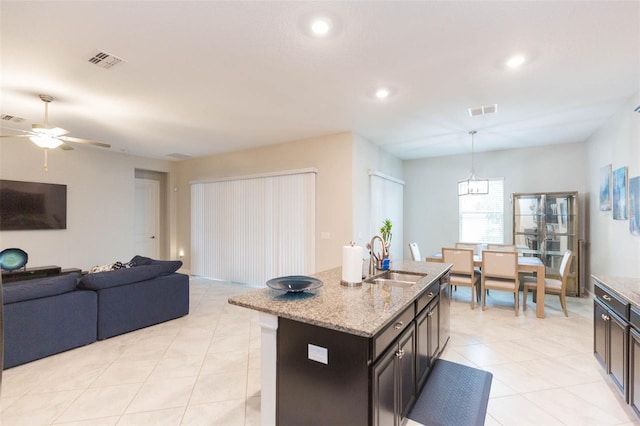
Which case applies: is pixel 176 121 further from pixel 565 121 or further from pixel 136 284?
pixel 565 121

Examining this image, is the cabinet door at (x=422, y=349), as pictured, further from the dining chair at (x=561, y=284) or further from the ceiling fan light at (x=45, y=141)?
the ceiling fan light at (x=45, y=141)

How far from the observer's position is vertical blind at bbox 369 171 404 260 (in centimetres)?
564

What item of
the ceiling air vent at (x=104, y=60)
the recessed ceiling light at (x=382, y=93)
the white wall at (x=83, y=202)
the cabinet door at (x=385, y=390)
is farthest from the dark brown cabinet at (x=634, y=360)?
the white wall at (x=83, y=202)

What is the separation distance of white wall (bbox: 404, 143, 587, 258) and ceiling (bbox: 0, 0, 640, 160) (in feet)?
3.52

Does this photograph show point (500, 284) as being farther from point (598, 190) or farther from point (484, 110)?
point (484, 110)

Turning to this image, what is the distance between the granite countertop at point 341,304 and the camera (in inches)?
68.2

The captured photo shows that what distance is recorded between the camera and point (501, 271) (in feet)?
14.9

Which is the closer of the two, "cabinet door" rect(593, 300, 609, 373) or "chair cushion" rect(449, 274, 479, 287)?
"cabinet door" rect(593, 300, 609, 373)

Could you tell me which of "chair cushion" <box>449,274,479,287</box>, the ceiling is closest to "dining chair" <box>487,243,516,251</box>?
"chair cushion" <box>449,274,479,287</box>

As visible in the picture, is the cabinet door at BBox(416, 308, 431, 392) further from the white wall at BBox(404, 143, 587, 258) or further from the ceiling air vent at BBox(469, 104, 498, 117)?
the white wall at BBox(404, 143, 587, 258)

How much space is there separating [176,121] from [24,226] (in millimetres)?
3305

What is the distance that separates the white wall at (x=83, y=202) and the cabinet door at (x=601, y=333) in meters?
7.66

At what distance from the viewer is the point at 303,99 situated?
3.75m

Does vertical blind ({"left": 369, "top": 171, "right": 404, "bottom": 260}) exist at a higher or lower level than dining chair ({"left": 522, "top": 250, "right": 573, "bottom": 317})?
higher
